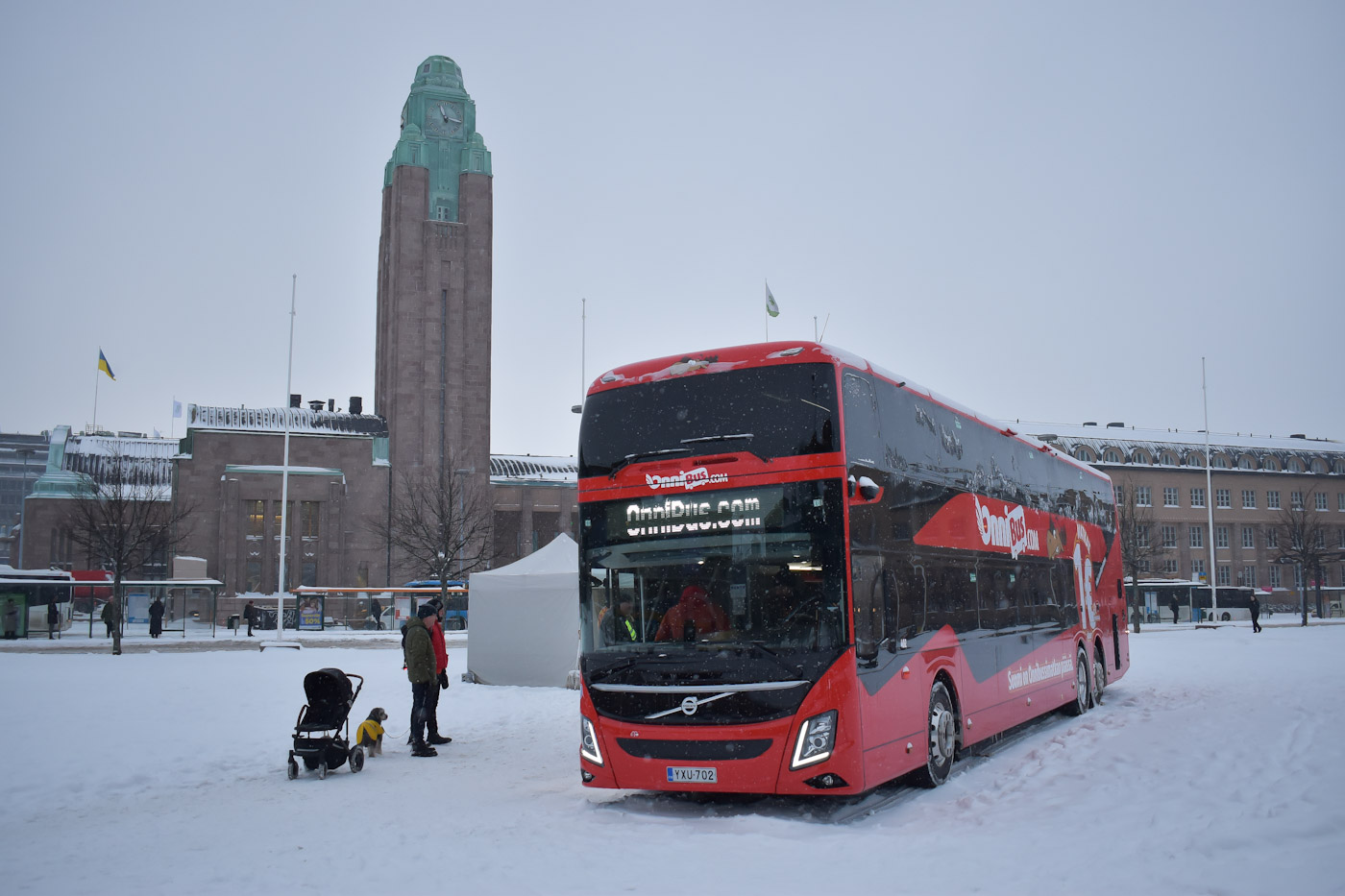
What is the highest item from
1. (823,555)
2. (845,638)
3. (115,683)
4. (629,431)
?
(629,431)

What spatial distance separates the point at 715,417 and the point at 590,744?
2979 millimetres

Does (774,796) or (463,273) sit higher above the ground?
(463,273)

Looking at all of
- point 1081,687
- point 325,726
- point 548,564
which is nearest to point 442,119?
point 548,564

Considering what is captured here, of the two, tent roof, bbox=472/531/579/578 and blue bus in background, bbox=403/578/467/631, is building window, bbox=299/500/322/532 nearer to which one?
blue bus in background, bbox=403/578/467/631

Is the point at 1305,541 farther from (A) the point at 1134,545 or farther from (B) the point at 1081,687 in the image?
(B) the point at 1081,687

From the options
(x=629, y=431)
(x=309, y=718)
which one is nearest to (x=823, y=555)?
(x=629, y=431)

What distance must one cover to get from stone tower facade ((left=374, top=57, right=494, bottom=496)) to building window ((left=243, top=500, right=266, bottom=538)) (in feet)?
30.7

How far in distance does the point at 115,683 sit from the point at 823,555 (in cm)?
1681

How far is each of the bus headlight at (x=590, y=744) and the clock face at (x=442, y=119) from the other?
77481 mm

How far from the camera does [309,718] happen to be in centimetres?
1198

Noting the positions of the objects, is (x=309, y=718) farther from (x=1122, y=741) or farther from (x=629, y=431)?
(x=1122, y=741)

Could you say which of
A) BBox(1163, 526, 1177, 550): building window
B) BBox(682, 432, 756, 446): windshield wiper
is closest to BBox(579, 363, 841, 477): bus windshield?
BBox(682, 432, 756, 446): windshield wiper

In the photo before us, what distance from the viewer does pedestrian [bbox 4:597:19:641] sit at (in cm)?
4241

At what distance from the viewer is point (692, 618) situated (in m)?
9.00
